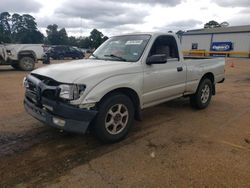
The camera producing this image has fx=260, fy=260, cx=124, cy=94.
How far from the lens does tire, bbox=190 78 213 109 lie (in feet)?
20.6

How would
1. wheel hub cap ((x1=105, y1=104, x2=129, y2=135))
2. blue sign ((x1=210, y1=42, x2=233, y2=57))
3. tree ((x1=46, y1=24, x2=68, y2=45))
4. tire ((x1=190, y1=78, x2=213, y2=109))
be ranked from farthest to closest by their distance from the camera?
tree ((x1=46, y1=24, x2=68, y2=45)), blue sign ((x1=210, y1=42, x2=233, y2=57)), tire ((x1=190, y1=78, x2=213, y2=109)), wheel hub cap ((x1=105, y1=104, x2=129, y2=135))

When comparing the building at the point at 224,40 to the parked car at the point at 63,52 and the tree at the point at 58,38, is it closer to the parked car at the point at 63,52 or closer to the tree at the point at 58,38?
the parked car at the point at 63,52

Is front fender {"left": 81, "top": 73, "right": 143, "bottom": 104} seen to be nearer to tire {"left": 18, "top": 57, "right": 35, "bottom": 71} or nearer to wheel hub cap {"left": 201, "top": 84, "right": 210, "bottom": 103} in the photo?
wheel hub cap {"left": 201, "top": 84, "right": 210, "bottom": 103}

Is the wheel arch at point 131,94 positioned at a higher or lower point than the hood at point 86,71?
lower

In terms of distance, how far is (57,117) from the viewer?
3.76 m

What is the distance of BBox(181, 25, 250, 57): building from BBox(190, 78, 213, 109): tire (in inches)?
1413

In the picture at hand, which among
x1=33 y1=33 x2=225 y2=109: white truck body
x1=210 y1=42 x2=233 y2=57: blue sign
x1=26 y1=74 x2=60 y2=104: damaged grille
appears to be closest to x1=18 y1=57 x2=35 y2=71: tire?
x1=33 y1=33 x2=225 y2=109: white truck body

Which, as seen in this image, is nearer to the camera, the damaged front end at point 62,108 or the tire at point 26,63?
the damaged front end at point 62,108

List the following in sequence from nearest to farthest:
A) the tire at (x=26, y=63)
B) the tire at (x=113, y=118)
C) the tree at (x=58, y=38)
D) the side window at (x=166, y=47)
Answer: the tire at (x=113, y=118) < the side window at (x=166, y=47) < the tire at (x=26, y=63) < the tree at (x=58, y=38)

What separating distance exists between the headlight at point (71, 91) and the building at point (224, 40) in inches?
1561

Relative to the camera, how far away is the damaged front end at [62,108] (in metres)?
3.66

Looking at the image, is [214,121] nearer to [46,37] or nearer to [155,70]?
[155,70]

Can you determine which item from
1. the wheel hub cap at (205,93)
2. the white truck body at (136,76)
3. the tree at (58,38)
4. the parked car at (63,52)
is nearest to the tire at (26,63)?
the white truck body at (136,76)

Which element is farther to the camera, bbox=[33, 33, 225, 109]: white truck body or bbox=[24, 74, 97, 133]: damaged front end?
bbox=[33, 33, 225, 109]: white truck body
